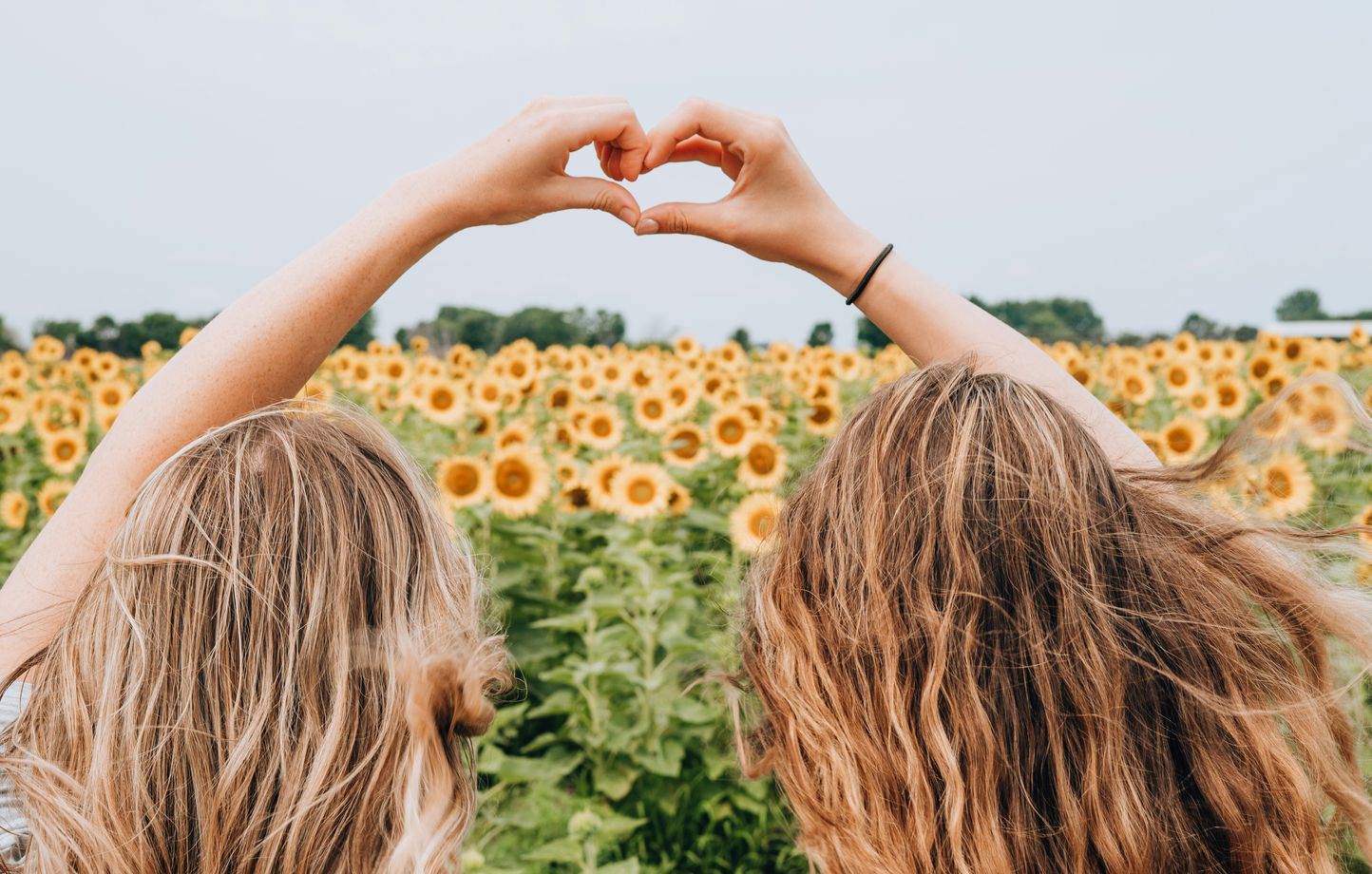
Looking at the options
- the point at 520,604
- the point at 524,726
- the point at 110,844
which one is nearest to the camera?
the point at 110,844

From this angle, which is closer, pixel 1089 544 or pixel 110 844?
pixel 110 844

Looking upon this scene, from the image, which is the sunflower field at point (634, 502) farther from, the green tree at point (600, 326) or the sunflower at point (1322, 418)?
the green tree at point (600, 326)

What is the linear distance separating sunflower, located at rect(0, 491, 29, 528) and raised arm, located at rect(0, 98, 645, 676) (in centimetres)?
469

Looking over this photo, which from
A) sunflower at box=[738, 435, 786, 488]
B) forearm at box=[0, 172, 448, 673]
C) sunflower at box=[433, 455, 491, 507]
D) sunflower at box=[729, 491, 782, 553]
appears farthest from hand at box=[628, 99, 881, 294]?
sunflower at box=[738, 435, 786, 488]

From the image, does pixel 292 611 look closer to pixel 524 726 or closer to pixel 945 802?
pixel 945 802

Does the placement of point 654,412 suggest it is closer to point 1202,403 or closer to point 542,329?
point 1202,403

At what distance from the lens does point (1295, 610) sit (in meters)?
1.26

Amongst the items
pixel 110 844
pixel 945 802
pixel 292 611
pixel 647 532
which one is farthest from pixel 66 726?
pixel 647 532

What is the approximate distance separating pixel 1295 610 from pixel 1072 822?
48cm

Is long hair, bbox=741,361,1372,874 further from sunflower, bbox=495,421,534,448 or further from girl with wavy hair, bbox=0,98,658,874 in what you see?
sunflower, bbox=495,421,534,448

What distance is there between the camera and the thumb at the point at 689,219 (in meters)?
1.51

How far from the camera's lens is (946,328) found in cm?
163

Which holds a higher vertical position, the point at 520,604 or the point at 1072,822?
the point at 1072,822

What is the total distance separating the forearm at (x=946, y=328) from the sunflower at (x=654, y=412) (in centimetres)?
418
